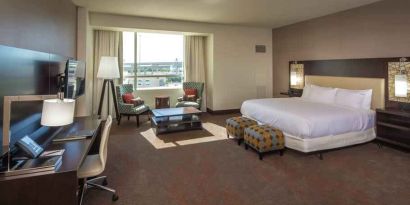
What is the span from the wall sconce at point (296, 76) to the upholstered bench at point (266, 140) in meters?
3.17

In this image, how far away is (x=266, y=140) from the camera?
344cm

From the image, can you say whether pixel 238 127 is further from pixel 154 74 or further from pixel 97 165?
pixel 154 74

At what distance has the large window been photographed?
21.7 feet

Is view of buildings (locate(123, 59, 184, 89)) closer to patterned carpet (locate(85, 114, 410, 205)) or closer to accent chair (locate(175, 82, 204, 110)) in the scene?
accent chair (locate(175, 82, 204, 110))

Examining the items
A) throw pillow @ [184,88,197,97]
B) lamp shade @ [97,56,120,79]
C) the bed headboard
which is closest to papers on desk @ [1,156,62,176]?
lamp shade @ [97,56,120,79]

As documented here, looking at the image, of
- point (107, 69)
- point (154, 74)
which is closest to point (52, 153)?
point (107, 69)

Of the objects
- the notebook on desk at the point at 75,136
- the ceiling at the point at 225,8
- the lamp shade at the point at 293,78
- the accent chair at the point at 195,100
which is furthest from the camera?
the lamp shade at the point at 293,78

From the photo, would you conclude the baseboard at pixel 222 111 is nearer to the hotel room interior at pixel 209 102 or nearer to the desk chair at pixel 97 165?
the hotel room interior at pixel 209 102

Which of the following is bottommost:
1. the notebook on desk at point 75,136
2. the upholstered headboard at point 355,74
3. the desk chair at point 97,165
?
the desk chair at point 97,165

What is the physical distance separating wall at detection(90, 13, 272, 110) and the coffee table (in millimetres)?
1853

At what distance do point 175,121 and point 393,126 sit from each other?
156 inches

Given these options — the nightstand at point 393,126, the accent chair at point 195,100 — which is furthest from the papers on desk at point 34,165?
the nightstand at point 393,126

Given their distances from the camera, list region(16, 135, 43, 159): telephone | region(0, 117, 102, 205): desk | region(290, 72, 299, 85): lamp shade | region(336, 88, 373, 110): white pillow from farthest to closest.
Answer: region(290, 72, 299, 85): lamp shade
region(336, 88, 373, 110): white pillow
region(16, 135, 43, 159): telephone
region(0, 117, 102, 205): desk

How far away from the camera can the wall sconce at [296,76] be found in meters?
6.21
